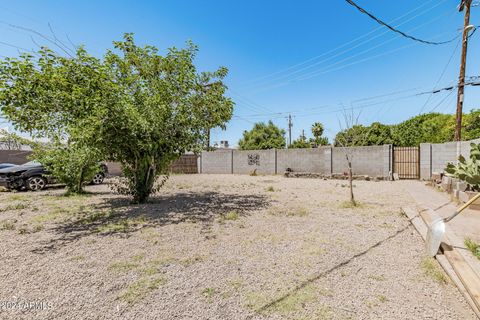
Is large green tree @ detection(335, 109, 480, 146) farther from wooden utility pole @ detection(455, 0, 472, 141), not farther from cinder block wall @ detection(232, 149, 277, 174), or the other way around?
wooden utility pole @ detection(455, 0, 472, 141)

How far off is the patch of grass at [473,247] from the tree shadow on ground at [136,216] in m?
4.28

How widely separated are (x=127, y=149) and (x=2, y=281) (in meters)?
4.20

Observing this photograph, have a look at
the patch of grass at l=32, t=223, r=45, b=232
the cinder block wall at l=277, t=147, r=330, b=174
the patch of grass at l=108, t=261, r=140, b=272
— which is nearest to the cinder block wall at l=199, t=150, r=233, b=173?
the cinder block wall at l=277, t=147, r=330, b=174

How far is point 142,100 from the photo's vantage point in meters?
6.22

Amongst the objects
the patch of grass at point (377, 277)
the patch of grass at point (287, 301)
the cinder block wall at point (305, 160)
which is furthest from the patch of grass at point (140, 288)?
the cinder block wall at point (305, 160)

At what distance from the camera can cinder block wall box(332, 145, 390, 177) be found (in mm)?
15445

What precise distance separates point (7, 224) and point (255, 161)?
17843 millimetres

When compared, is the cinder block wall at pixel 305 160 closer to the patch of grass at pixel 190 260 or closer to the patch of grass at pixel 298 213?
the patch of grass at pixel 298 213

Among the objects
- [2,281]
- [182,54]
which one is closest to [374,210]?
[182,54]

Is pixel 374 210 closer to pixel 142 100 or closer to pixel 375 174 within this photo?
pixel 142 100

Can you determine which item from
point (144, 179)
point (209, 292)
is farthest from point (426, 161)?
point (209, 292)

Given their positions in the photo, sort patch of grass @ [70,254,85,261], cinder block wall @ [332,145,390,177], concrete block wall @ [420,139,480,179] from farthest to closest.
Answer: cinder block wall @ [332,145,390,177] < concrete block wall @ [420,139,480,179] < patch of grass @ [70,254,85,261]

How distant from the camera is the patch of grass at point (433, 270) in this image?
2891 millimetres

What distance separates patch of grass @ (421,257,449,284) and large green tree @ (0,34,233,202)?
558 centimetres
